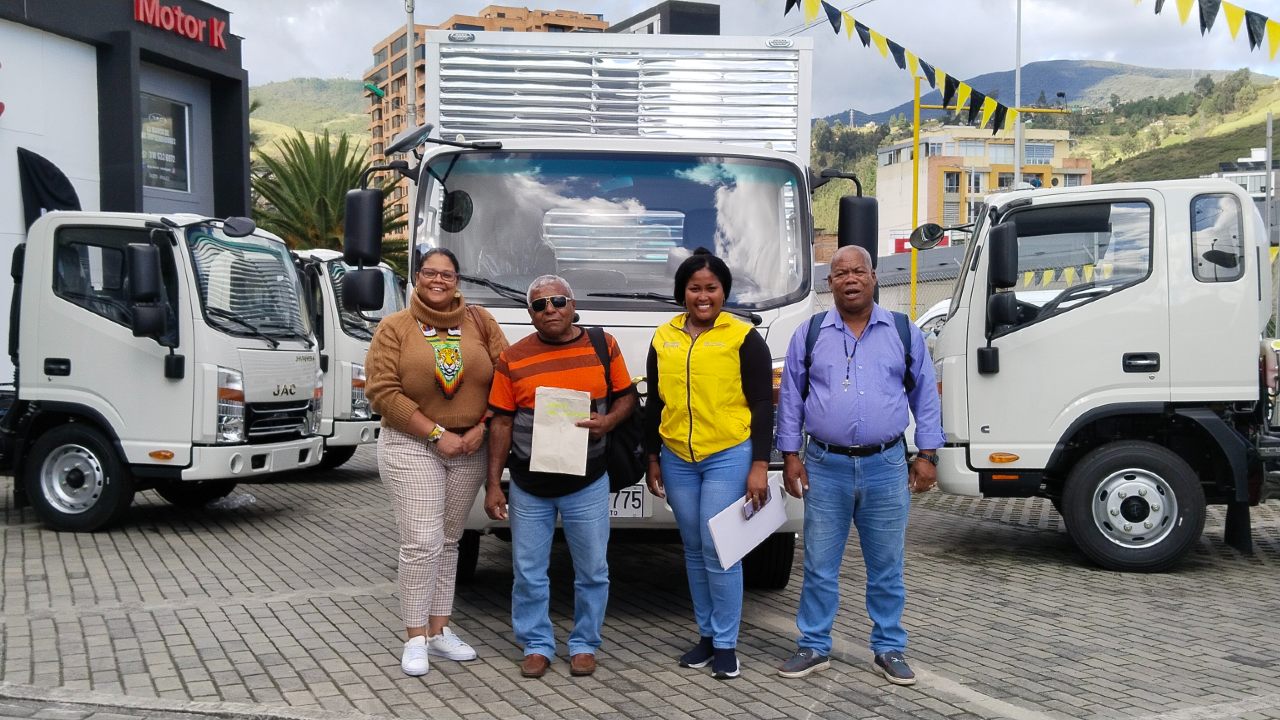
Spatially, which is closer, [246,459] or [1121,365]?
[1121,365]

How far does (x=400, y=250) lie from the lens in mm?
29859

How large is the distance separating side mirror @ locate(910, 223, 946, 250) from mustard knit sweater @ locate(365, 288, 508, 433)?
4.47m

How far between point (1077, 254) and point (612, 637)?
4.10m

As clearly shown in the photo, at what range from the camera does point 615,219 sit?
22.1ft

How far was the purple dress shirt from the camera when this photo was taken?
5.38 metres

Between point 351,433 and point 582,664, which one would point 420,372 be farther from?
point 351,433

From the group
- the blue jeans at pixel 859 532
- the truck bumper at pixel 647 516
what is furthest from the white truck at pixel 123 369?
the blue jeans at pixel 859 532

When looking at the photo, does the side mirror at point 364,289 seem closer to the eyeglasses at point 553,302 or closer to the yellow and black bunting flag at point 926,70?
the eyeglasses at point 553,302

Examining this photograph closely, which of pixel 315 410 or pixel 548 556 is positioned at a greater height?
pixel 315 410

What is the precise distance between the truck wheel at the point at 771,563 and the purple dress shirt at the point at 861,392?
1622mm

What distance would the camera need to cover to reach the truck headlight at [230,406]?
9.46 metres

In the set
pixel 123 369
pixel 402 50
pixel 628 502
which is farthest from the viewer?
pixel 402 50

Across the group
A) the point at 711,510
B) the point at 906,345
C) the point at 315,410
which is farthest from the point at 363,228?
the point at 315,410

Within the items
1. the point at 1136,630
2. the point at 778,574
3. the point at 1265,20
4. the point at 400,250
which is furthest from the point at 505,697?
the point at 400,250
